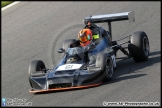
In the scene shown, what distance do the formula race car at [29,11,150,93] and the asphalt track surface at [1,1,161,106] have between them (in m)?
0.21

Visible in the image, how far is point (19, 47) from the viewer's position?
18.4 metres

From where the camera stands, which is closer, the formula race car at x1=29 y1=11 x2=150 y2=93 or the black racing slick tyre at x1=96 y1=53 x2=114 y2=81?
the formula race car at x1=29 y1=11 x2=150 y2=93

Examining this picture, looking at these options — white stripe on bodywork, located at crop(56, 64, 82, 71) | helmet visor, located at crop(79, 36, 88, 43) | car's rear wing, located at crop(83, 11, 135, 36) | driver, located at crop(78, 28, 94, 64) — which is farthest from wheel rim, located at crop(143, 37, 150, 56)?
white stripe on bodywork, located at crop(56, 64, 82, 71)

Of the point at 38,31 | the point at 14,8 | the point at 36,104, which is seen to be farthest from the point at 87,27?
the point at 14,8

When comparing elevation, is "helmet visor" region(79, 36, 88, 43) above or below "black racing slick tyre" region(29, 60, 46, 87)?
above

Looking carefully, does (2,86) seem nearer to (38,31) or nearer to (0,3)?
(38,31)

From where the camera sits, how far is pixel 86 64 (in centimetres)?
1383

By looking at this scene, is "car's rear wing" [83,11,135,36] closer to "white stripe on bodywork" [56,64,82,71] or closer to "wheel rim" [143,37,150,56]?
"wheel rim" [143,37,150,56]

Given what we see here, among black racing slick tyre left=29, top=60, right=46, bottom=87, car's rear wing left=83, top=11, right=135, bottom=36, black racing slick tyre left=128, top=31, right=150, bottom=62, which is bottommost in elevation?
black racing slick tyre left=29, top=60, right=46, bottom=87

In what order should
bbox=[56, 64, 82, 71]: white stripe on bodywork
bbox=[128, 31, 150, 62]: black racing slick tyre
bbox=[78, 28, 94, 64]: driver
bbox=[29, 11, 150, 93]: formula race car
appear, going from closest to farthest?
bbox=[29, 11, 150, 93]: formula race car < bbox=[56, 64, 82, 71]: white stripe on bodywork < bbox=[78, 28, 94, 64]: driver < bbox=[128, 31, 150, 62]: black racing slick tyre

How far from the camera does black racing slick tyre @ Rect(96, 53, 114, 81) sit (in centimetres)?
1311

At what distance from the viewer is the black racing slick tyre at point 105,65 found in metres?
13.1

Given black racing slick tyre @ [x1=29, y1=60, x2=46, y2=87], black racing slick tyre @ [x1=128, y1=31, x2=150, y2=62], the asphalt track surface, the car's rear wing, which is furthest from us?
the car's rear wing

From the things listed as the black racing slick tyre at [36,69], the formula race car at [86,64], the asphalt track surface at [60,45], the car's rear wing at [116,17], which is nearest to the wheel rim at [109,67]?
the formula race car at [86,64]
